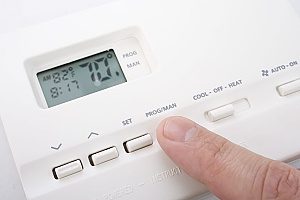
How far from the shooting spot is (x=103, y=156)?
1.53 feet

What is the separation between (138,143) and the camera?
48 cm

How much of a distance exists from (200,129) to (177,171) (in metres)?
0.05

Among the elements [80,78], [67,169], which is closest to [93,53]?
[80,78]

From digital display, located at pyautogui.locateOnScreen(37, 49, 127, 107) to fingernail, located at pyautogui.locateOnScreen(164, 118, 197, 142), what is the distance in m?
0.09

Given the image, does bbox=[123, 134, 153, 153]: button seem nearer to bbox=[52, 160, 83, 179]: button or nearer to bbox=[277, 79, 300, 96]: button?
bbox=[52, 160, 83, 179]: button

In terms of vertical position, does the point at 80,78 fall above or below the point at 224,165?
above

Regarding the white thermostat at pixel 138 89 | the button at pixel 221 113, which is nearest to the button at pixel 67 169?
the white thermostat at pixel 138 89

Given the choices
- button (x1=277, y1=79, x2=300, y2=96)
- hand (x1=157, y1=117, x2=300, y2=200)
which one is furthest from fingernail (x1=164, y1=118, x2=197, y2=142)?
button (x1=277, y1=79, x2=300, y2=96)

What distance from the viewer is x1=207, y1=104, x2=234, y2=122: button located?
493 mm

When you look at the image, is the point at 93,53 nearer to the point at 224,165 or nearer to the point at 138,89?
the point at 138,89

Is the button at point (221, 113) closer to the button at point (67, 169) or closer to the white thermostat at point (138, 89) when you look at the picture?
the white thermostat at point (138, 89)

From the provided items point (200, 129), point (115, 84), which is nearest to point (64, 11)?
point (115, 84)

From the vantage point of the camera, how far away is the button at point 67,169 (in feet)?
1.51

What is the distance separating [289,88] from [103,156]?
23 centimetres
